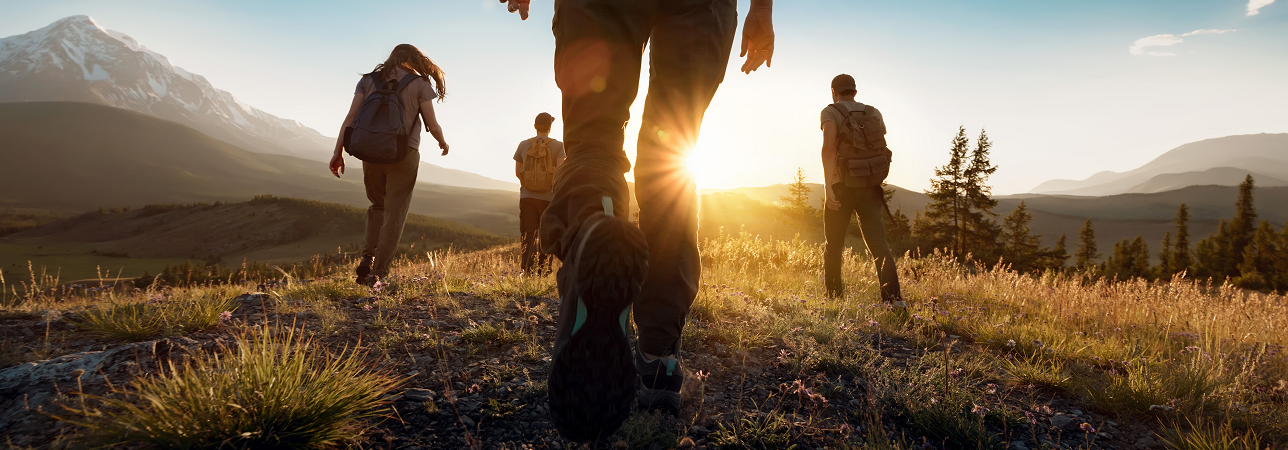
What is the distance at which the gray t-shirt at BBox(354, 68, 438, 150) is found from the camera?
4.29 m

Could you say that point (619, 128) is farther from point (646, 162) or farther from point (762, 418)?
point (762, 418)

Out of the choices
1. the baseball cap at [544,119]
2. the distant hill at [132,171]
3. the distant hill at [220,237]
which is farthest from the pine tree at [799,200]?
the distant hill at [132,171]

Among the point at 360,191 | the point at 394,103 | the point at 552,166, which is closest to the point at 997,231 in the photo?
the point at 552,166

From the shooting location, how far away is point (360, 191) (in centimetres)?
14225

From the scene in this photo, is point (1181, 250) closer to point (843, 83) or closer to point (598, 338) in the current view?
point (843, 83)

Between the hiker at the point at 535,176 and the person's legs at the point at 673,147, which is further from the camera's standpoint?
the hiker at the point at 535,176

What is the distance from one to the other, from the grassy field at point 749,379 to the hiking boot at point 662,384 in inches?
2.2

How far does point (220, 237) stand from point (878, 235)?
58360 mm

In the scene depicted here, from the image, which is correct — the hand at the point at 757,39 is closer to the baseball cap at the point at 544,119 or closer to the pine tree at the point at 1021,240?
the baseball cap at the point at 544,119

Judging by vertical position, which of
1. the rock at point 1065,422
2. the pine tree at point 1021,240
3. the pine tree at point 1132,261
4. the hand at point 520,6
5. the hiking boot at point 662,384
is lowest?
the pine tree at point 1132,261

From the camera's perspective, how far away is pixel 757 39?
2131 mm

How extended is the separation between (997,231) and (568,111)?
45679 millimetres

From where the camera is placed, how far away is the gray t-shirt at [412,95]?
4293 mm

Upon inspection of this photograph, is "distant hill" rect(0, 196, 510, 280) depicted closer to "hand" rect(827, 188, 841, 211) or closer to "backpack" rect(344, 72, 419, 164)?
"backpack" rect(344, 72, 419, 164)
